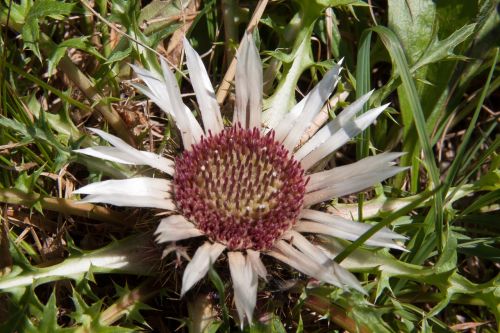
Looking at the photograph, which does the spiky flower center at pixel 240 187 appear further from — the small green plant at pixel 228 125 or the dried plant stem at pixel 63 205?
the dried plant stem at pixel 63 205

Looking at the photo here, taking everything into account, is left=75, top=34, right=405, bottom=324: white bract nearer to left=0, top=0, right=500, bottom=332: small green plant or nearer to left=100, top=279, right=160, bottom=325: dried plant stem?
left=0, top=0, right=500, bottom=332: small green plant

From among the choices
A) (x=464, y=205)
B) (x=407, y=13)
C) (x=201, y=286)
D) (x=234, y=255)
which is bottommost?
(x=464, y=205)

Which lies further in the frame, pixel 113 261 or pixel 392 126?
pixel 392 126

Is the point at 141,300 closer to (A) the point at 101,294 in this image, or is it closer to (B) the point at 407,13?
(A) the point at 101,294

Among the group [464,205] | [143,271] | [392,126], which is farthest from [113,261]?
[464,205]

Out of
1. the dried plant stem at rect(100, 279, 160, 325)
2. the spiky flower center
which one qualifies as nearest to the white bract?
the spiky flower center

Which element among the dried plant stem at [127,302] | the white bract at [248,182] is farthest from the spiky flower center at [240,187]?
the dried plant stem at [127,302]
